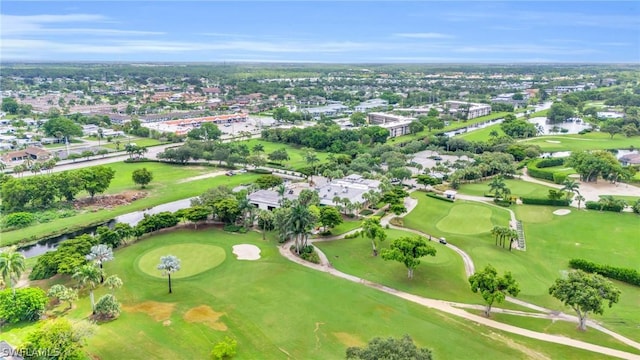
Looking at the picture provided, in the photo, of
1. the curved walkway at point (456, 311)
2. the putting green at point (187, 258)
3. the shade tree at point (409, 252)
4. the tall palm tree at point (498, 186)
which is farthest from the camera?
the tall palm tree at point (498, 186)

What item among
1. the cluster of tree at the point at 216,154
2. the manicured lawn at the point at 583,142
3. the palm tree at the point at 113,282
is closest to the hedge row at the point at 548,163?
the manicured lawn at the point at 583,142

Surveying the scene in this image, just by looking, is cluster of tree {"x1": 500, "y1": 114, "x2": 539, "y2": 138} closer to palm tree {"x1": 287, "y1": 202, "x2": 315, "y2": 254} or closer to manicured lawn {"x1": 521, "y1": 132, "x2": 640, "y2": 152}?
manicured lawn {"x1": 521, "y1": 132, "x2": 640, "y2": 152}

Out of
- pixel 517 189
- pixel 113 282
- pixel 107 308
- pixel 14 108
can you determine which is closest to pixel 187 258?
pixel 113 282

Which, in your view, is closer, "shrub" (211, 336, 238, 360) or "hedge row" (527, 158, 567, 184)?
"shrub" (211, 336, 238, 360)

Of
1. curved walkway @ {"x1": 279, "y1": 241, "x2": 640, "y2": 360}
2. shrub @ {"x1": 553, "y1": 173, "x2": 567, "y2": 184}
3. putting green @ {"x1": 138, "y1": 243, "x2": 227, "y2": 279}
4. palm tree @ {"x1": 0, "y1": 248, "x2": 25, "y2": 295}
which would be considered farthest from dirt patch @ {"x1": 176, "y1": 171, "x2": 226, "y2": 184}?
shrub @ {"x1": 553, "y1": 173, "x2": 567, "y2": 184}

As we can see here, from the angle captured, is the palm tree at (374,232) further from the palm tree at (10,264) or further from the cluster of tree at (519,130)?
the cluster of tree at (519,130)

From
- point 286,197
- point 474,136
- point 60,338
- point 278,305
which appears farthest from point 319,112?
point 60,338
